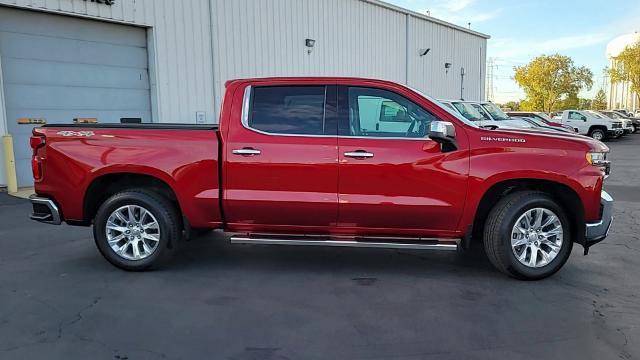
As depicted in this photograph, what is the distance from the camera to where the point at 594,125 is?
28.7m

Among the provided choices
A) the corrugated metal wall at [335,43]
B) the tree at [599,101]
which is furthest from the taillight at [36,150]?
the tree at [599,101]

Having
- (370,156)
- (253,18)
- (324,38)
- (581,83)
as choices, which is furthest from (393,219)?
(581,83)

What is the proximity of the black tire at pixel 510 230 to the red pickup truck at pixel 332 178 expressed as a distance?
11mm

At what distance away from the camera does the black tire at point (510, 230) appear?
15.8 feet

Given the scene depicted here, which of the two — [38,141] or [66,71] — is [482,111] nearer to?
[66,71]

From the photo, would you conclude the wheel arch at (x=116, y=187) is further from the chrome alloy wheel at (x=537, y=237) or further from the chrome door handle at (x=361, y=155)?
the chrome alloy wheel at (x=537, y=237)

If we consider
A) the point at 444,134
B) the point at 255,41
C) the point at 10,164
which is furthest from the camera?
the point at 255,41

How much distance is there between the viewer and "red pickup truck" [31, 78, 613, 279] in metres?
4.81

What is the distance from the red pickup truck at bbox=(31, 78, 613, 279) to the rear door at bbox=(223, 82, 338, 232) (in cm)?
1

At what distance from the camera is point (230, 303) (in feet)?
14.4

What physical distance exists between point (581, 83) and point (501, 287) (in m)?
60.6

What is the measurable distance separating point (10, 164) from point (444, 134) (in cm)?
901

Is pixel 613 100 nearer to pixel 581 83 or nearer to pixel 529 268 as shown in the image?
pixel 581 83

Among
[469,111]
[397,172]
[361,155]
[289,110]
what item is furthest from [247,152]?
[469,111]
